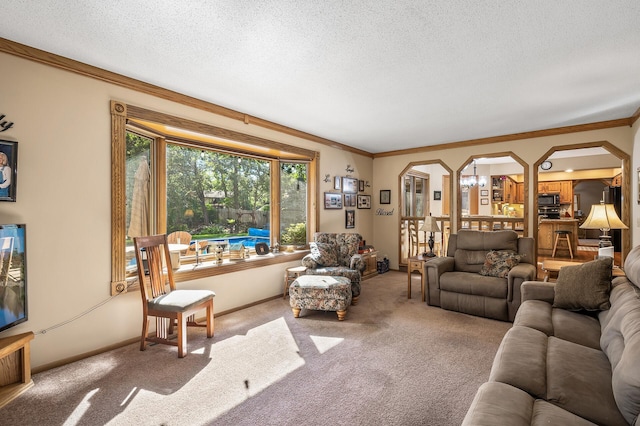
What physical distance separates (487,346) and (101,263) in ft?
12.2

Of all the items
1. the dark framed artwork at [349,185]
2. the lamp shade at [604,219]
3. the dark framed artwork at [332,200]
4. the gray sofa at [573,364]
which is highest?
the dark framed artwork at [349,185]

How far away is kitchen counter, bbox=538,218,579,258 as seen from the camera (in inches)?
291

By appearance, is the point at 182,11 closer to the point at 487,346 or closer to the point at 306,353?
the point at 306,353

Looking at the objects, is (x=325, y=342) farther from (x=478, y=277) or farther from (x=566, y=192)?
(x=566, y=192)

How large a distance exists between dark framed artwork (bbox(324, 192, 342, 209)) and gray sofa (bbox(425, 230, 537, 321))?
206cm

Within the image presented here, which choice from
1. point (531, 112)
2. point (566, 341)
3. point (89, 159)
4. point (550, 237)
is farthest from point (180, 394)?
point (550, 237)

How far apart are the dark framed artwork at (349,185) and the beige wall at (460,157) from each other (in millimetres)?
801

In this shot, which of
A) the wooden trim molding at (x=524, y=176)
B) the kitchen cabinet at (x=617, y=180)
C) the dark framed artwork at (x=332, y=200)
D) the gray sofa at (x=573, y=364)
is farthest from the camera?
the kitchen cabinet at (x=617, y=180)

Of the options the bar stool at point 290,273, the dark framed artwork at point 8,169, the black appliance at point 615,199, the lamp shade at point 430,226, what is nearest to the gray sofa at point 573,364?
the lamp shade at point 430,226

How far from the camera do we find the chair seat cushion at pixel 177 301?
2756 millimetres

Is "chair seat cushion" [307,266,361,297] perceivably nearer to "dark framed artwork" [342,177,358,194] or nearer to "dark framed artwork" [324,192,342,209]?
"dark framed artwork" [324,192,342,209]

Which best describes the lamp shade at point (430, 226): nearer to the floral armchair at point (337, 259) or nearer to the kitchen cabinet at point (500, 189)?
the floral armchair at point (337, 259)

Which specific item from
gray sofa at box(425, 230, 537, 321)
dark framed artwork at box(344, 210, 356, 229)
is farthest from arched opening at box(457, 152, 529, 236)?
gray sofa at box(425, 230, 537, 321)

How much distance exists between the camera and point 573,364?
1673 millimetres
